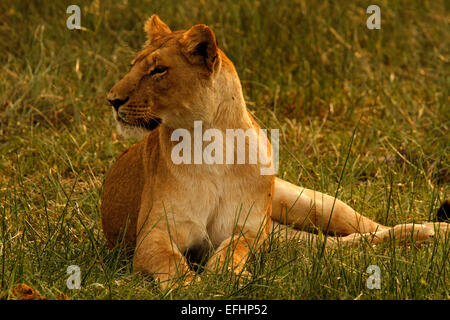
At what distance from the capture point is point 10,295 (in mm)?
2793

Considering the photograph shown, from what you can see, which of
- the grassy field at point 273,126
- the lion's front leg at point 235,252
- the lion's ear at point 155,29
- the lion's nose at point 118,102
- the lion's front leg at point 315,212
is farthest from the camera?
the lion's front leg at point 315,212

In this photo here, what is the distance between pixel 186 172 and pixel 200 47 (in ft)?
1.79

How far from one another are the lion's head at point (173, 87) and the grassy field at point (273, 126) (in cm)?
61

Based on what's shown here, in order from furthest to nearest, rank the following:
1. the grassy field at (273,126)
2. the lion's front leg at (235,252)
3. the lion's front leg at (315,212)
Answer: the lion's front leg at (315,212) < the lion's front leg at (235,252) < the grassy field at (273,126)

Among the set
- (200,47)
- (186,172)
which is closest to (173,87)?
(200,47)

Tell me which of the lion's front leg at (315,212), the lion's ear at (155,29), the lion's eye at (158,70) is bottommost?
the lion's front leg at (315,212)

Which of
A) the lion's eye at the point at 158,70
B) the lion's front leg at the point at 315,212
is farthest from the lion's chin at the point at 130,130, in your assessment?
the lion's front leg at the point at 315,212

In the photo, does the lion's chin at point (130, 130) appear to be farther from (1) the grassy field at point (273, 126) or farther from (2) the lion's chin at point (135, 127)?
(1) the grassy field at point (273, 126)

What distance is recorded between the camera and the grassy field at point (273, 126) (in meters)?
3.02

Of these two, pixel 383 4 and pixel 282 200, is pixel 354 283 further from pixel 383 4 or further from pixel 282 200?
pixel 383 4

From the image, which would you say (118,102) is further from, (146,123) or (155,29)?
(155,29)

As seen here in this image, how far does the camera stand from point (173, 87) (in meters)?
3.27

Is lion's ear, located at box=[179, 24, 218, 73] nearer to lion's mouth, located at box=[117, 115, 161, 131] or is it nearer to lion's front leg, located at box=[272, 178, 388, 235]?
lion's mouth, located at box=[117, 115, 161, 131]
